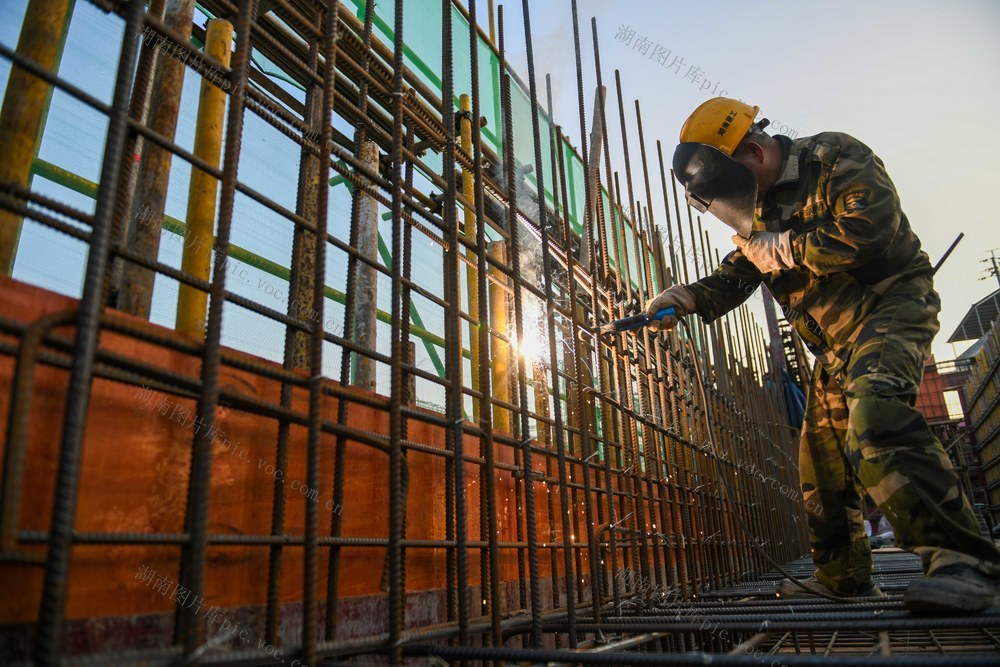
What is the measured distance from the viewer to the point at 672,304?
3154 millimetres

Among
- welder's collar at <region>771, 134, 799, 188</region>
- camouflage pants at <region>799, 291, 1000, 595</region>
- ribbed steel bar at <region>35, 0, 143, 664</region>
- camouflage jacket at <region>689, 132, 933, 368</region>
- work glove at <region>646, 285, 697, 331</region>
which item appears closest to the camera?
ribbed steel bar at <region>35, 0, 143, 664</region>

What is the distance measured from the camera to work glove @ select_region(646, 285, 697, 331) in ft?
10.2

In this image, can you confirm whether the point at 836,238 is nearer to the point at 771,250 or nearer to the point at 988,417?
the point at 771,250

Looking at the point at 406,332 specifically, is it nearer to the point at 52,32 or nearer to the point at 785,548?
the point at 52,32

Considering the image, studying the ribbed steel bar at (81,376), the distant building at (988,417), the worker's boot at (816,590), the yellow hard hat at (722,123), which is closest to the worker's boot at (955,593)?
the worker's boot at (816,590)

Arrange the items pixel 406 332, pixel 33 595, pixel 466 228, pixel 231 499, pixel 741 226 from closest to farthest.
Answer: pixel 33 595, pixel 231 499, pixel 406 332, pixel 741 226, pixel 466 228

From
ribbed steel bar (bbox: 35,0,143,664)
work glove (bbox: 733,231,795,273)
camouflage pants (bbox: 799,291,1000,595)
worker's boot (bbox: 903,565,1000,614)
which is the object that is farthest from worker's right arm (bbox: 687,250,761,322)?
ribbed steel bar (bbox: 35,0,143,664)

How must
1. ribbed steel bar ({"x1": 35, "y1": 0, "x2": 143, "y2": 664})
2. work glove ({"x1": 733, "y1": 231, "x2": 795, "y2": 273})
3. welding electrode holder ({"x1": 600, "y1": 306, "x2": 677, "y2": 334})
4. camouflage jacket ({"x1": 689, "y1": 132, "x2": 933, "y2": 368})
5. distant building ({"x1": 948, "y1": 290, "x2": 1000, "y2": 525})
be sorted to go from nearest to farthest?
ribbed steel bar ({"x1": 35, "y1": 0, "x2": 143, "y2": 664}) → camouflage jacket ({"x1": 689, "y1": 132, "x2": 933, "y2": 368}) → work glove ({"x1": 733, "y1": 231, "x2": 795, "y2": 273}) → welding electrode holder ({"x1": 600, "y1": 306, "x2": 677, "y2": 334}) → distant building ({"x1": 948, "y1": 290, "x2": 1000, "y2": 525})

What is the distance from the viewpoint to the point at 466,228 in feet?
12.9

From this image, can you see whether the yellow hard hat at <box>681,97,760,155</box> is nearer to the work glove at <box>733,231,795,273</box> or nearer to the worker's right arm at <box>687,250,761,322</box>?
the work glove at <box>733,231,795,273</box>

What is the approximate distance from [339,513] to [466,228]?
253 centimetres

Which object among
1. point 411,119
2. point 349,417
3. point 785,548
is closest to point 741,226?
point 411,119

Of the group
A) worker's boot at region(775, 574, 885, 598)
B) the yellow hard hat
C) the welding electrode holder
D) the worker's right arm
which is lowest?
worker's boot at region(775, 574, 885, 598)

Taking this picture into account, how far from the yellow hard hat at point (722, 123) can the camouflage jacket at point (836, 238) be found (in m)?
0.19
